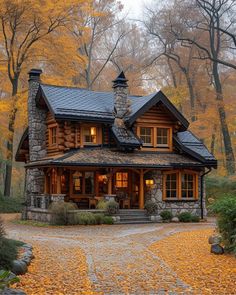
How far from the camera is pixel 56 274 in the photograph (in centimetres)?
958

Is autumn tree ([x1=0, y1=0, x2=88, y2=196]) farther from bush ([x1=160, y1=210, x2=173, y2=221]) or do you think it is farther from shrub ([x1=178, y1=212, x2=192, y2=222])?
shrub ([x1=178, y1=212, x2=192, y2=222])

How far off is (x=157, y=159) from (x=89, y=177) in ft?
12.0

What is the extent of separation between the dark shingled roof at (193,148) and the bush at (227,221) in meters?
12.3

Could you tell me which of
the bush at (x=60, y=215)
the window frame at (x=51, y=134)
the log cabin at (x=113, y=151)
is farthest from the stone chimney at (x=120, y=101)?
the bush at (x=60, y=215)

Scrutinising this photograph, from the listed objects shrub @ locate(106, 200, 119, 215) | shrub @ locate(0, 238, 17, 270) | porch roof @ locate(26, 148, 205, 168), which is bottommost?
shrub @ locate(0, 238, 17, 270)

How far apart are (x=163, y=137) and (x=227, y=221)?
1379 centimetres

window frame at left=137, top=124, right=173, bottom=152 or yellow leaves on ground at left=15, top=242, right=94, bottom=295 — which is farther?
window frame at left=137, top=124, right=173, bottom=152

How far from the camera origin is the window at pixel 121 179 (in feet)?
82.9

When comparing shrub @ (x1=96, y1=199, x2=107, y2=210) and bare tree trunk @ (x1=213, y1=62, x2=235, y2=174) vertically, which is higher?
bare tree trunk @ (x1=213, y1=62, x2=235, y2=174)

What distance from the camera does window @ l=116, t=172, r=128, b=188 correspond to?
995 inches

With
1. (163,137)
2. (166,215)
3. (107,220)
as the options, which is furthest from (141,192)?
(163,137)

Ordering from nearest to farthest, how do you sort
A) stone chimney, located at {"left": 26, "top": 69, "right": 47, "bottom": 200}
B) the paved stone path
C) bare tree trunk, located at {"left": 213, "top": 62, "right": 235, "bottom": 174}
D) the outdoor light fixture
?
the paved stone path < the outdoor light fixture < stone chimney, located at {"left": 26, "top": 69, "right": 47, "bottom": 200} < bare tree trunk, located at {"left": 213, "top": 62, "right": 235, "bottom": 174}

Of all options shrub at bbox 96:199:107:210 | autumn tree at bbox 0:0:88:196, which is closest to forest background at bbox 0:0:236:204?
autumn tree at bbox 0:0:88:196

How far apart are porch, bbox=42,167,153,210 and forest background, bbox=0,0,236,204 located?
19.7ft
